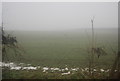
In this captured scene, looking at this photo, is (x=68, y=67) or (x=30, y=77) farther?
(x=68, y=67)

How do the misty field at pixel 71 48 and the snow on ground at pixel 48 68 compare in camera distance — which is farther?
the misty field at pixel 71 48

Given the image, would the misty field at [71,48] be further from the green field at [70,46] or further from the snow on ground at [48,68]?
the snow on ground at [48,68]

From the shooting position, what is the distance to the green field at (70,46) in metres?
3.79

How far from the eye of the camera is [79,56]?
430 centimetres

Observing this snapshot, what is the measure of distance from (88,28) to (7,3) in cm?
165

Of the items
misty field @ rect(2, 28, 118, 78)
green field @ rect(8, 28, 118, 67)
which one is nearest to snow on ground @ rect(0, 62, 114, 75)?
misty field @ rect(2, 28, 118, 78)

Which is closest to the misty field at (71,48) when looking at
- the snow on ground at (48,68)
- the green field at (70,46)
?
the green field at (70,46)

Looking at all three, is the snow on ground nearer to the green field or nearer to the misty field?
the misty field

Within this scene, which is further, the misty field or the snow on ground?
the misty field

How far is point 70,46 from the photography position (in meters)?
5.15

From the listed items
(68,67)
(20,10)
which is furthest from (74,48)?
(20,10)

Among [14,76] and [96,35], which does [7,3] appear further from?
[96,35]

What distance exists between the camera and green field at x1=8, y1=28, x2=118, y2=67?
3789mm

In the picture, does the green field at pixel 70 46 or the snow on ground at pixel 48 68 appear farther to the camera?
the green field at pixel 70 46
